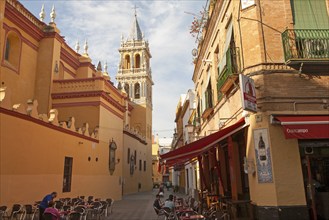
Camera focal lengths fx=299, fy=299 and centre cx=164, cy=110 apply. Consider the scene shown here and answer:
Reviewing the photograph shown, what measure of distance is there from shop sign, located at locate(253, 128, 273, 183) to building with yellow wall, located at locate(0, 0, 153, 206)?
956cm

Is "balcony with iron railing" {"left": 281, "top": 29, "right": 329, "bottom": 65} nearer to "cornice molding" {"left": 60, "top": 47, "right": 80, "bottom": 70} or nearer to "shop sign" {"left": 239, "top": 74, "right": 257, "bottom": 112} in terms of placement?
"shop sign" {"left": 239, "top": 74, "right": 257, "bottom": 112}

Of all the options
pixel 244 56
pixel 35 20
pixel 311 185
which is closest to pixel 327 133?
pixel 311 185

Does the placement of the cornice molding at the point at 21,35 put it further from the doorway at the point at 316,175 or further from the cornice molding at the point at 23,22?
the doorway at the point at 316,175

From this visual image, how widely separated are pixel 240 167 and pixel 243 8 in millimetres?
5734

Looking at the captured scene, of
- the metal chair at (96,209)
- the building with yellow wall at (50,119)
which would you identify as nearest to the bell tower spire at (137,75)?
the building with yellow wall at (50,119)

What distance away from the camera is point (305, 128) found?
8219 mm

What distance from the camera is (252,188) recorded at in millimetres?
9156

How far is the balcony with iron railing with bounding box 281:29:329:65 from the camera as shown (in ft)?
29.8

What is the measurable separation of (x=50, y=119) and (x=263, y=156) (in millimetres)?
10930

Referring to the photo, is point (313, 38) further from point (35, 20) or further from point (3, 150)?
point (35, 20)

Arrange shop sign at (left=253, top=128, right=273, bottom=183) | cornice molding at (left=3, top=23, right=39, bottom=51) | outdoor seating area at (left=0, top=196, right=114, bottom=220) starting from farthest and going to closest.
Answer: cornice molding at (left=3, top=23, right=39, bottom=51)
outdoor seating area at (left=0, top=196, right=114, bottom=220)
shop sign at (left=253, top=128, right=273, bottom=183)

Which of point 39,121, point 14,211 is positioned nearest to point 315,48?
point 14,211

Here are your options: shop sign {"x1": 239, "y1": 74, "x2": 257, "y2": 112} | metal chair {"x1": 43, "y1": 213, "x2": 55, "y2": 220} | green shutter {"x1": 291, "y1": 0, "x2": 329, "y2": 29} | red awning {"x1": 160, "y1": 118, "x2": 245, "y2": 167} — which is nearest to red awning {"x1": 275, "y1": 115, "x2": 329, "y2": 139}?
shop sign {"x1": 239, "y1": 74, "x2": 257, "y2": 112}

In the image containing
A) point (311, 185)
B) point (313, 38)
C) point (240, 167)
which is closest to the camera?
point (311, 185)
